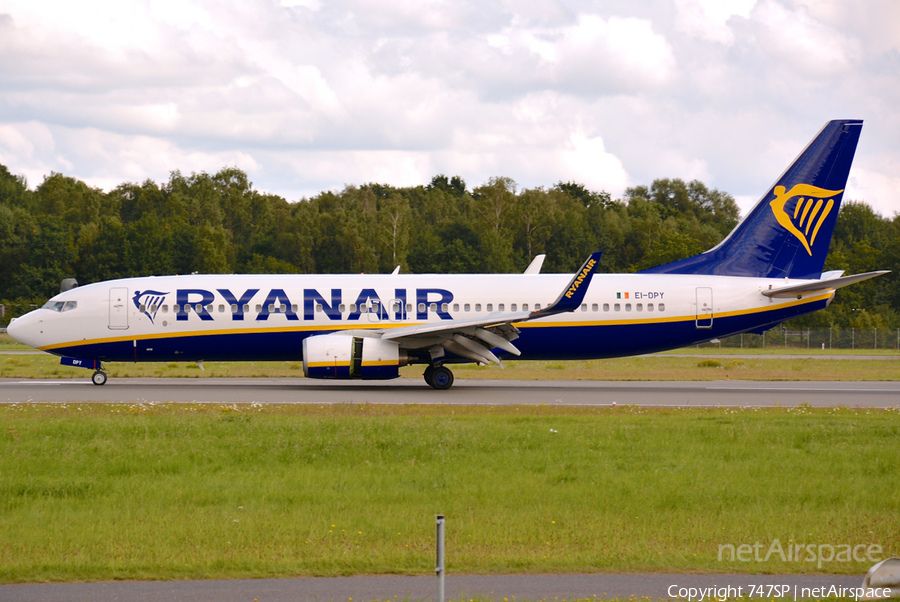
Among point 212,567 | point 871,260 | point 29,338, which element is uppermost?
point 871,260

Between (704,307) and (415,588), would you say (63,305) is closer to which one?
(704,307)

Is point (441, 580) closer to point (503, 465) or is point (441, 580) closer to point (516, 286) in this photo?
point (503, 465)

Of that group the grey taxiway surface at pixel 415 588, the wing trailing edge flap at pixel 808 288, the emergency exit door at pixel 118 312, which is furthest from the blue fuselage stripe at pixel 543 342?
the grey taxiway surface at pixel 415 588

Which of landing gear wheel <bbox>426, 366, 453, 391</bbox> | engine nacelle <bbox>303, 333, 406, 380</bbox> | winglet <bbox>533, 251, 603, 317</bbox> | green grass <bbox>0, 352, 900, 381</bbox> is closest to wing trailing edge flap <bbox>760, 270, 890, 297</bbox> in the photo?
green grass <bbox>0, 352, 900, 381</bbox>

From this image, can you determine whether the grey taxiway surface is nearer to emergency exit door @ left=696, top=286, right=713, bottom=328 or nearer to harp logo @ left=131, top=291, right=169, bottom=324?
harp logo @ left=131, top=291, right=169, bottom=324

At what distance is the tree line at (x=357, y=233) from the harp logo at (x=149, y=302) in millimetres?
44937

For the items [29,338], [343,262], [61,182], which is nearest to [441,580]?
[29,338]

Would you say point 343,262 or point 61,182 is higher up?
point 61,182

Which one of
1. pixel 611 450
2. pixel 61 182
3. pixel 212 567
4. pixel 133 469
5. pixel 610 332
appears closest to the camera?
pixel 212 567

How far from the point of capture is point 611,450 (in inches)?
577

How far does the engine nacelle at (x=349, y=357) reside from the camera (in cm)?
2491

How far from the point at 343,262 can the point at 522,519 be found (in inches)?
2965

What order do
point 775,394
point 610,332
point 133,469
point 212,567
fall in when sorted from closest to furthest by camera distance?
point 212,567, point 133,469, point 775,394, point 610,332

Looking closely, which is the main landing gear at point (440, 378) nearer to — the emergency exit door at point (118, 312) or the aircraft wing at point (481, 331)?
the aircraft wing at point (481, 331)
